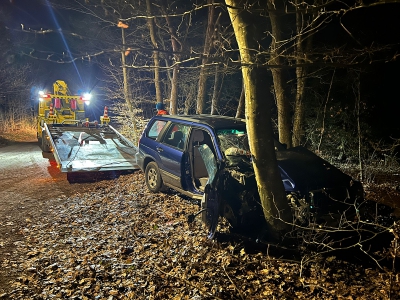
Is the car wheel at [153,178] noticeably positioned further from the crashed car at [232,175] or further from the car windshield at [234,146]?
the car windshield at [234,146]

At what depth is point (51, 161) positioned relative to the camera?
11289 millimetres

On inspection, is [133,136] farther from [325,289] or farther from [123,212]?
[325,289]

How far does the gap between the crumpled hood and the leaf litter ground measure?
1.23 m

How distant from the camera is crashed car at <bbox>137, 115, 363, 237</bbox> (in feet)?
15.4

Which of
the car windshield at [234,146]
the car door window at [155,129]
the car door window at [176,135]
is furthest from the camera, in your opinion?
the car door window at [155,129]

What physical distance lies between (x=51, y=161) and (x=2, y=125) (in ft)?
35.7

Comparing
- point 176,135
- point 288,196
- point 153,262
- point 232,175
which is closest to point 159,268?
point 153,262

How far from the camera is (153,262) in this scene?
417cm

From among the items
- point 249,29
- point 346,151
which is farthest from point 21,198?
point 346,151

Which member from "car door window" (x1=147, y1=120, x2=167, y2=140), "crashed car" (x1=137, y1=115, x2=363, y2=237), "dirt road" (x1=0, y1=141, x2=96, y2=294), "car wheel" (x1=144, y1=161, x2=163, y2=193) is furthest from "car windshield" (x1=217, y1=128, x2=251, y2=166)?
"dirt road" (x1=0, y1=141, x2=96, y2=294)

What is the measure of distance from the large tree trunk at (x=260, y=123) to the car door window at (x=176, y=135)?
236 cm

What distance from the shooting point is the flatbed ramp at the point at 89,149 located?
847 centimetres

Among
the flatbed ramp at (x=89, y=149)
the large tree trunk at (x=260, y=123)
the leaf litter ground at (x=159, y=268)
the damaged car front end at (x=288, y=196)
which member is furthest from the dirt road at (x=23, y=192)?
the large tree trunk at (x=260, y=123)

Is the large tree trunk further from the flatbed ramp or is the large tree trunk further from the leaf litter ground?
the flatbed ramp
